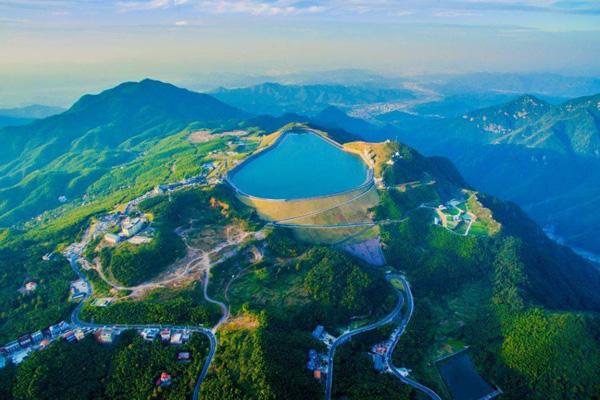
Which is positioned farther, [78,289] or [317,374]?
[78,289]

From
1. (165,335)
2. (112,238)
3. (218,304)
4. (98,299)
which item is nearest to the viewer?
(165,335)

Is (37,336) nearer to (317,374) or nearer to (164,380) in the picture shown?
(164,380)

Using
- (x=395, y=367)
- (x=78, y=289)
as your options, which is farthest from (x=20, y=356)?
(x=395, y=367)

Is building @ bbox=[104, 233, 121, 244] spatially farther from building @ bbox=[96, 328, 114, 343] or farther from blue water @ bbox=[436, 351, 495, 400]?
blue water @ bbox=[436, 351, 495, 400]

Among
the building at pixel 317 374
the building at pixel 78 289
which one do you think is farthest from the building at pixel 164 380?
the building at pixel 78 289

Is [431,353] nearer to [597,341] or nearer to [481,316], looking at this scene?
[481,316]

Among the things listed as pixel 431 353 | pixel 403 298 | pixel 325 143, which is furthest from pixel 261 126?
pixel 431 353

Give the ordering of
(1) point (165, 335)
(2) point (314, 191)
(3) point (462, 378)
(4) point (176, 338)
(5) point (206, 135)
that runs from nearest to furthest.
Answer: (4) point (176, 338), (1) point (165, 335), (3) point (462, 378), (2) point (314, 191), (5) point (206, 135)
